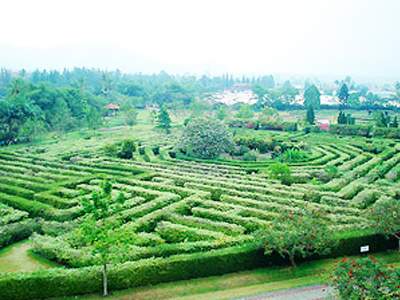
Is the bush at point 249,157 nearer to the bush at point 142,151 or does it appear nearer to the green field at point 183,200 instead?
the green field at point 183,200

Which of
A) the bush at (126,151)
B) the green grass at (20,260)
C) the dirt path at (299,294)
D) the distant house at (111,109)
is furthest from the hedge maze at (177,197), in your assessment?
the distant house at (111,109)

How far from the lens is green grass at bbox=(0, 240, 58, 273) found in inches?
824

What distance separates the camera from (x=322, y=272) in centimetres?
2023

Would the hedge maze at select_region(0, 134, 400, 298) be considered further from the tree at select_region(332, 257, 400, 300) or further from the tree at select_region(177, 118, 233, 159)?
the tree at select_region(332, 257, 400, 300)

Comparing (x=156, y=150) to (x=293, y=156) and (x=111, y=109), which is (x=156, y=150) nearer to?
(x=293, y=156)

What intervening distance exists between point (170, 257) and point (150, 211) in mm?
7298

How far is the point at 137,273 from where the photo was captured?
61.7ft

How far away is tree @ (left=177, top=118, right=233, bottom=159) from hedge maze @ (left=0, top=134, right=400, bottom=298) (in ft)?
10.8

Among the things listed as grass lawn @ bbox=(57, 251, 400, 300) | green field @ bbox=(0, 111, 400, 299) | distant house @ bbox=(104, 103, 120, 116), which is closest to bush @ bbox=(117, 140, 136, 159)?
green field @ bbox=(0, 111, 400, 299)

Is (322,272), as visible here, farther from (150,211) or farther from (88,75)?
(88,75)

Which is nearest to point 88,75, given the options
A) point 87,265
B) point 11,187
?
point 11,187

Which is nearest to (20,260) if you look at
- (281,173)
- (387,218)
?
(387,218)

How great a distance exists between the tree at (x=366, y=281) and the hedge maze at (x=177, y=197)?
23.0 feet

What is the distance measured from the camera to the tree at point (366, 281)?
1376 centimetres
